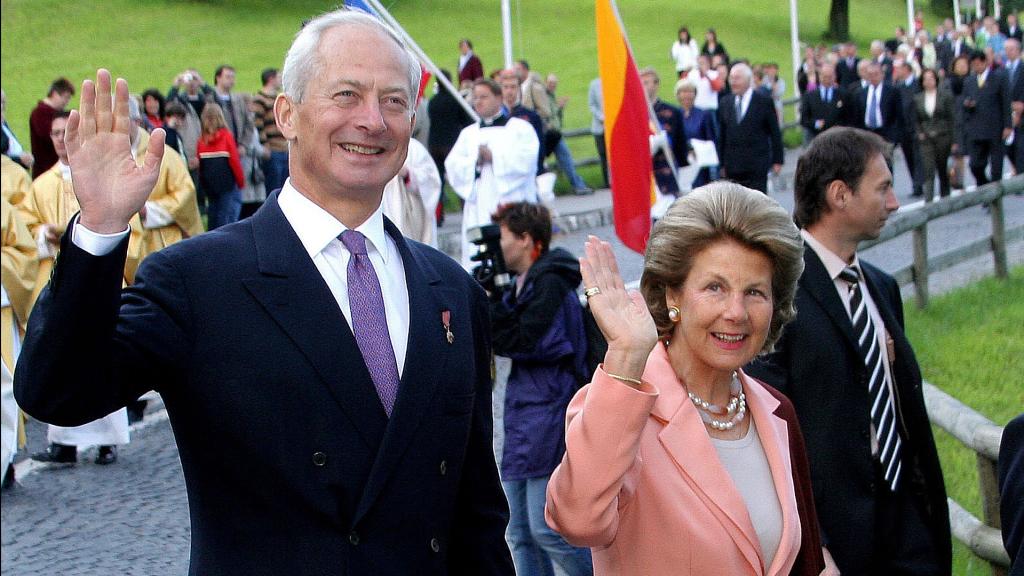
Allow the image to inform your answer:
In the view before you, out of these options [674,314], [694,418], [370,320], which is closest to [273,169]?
[674,314]

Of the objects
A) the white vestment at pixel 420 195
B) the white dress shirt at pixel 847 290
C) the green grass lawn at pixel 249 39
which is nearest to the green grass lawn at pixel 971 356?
the white dress shirt at pixel 847 290

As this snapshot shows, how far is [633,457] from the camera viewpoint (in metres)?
2.89

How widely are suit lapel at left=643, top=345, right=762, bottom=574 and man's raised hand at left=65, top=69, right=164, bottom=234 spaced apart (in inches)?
54.6

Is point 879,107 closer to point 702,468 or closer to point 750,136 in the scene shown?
point 750,136

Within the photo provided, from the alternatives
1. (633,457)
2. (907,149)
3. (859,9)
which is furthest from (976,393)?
(859,9)

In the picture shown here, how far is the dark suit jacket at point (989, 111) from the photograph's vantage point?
2008 cm

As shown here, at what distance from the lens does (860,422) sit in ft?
13.7

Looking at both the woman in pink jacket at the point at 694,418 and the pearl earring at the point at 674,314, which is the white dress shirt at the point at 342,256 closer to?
the woman in pink jacket at the point at 694,418

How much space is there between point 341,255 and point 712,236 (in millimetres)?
1012

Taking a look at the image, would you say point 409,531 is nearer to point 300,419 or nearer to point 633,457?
point 300,419

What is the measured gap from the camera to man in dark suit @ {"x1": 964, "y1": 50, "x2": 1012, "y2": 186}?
20.0 metres

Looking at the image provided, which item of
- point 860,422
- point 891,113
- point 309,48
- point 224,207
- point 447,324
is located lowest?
point 860,422

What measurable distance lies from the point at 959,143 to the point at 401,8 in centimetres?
1498

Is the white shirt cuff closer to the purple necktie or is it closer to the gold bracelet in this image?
the purple necktie
